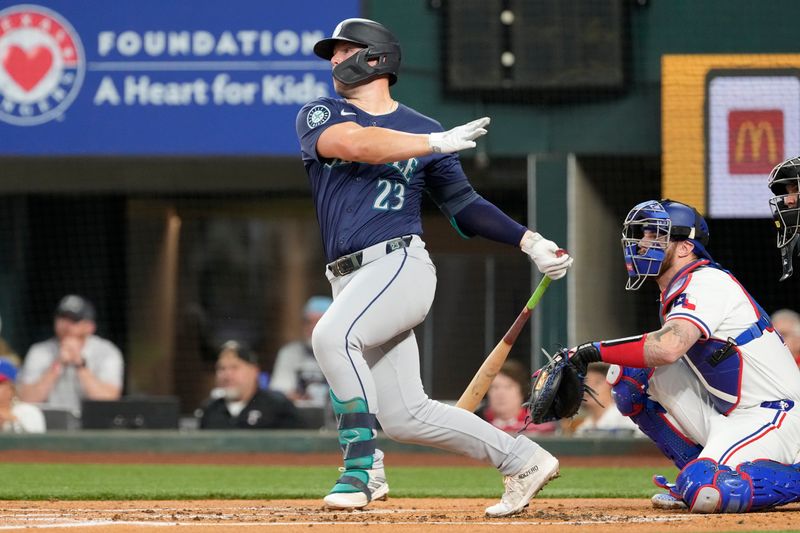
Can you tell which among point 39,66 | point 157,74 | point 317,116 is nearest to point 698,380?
point 317,116

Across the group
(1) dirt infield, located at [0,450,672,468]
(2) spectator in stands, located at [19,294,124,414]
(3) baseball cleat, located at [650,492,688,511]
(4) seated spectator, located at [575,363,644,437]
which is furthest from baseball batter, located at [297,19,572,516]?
(2) spectator in stands, located at [19,294,124,414]

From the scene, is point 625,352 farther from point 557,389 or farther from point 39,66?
point 39,66

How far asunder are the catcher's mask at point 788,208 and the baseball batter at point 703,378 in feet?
0.99

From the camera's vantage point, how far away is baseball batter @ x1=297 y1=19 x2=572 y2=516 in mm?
4668

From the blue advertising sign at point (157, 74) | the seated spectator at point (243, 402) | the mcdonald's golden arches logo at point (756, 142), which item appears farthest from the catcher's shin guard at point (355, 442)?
the blue advertising sign at point (157, 74)

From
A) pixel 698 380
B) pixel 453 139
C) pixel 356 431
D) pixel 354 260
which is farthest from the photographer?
pixel 698 380

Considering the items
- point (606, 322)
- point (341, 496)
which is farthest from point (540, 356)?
point (341, 496)

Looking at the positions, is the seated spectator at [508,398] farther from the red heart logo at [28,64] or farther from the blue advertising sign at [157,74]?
the red heart logo at [28,64]

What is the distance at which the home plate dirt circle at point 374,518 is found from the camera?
444 centimetres

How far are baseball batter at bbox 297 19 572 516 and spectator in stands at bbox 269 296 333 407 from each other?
240 inches

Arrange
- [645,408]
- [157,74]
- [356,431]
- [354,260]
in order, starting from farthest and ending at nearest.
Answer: [157,74]
[645,408]
[354,260]
[356,431]

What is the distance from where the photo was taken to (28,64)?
1202 cm

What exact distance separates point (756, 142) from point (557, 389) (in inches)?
232

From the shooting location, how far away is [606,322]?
11523 mm
